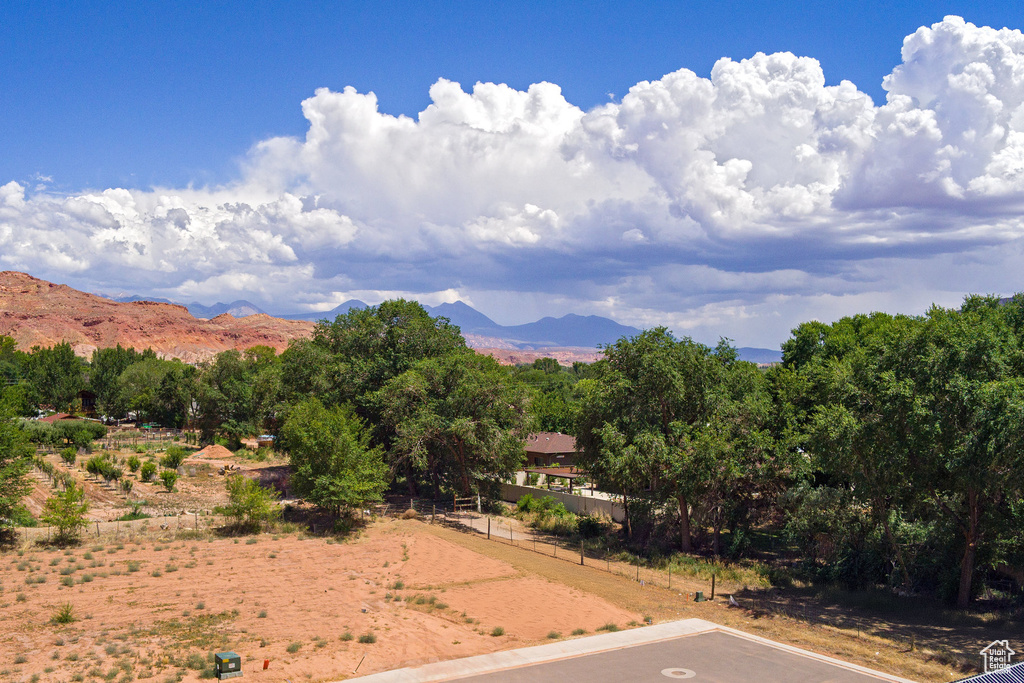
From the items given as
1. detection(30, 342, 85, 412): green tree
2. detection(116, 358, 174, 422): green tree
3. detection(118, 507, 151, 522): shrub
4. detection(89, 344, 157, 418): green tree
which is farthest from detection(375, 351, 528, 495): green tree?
detection(30, 342, 85, 412): green tree

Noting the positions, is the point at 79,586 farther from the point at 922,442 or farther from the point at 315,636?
the point at 922,442

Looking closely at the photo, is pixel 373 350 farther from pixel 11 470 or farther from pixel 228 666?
pixel 228 666

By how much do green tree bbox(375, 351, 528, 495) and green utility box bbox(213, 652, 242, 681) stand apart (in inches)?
923

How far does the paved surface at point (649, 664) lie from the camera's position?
671 inches

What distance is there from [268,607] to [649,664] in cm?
1288

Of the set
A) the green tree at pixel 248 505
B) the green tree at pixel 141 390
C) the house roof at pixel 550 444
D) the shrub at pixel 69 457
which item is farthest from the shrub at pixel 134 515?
the green tree at pixel 141 390

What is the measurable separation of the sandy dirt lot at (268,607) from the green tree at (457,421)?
8699 mm

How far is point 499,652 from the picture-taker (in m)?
18.9

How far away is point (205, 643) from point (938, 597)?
25.7 meters

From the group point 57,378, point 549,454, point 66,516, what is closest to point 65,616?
point 66,516

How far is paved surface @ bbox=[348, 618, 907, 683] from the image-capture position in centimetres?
1705

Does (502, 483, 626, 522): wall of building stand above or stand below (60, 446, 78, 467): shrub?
above

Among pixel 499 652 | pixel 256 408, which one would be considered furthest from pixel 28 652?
pixel 256 408

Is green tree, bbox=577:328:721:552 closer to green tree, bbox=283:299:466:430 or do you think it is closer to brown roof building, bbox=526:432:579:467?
green tree, bbox=283:299:466:430
